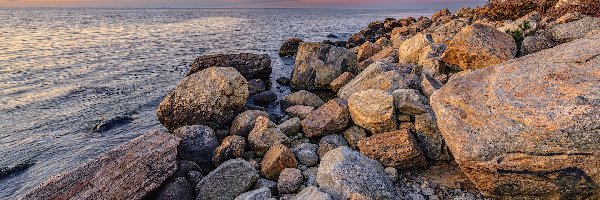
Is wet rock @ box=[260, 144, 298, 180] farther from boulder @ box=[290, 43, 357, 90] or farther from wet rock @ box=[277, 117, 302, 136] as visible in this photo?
boulder @ box=[290, 43, 357, 90]

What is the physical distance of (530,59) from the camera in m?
6.59

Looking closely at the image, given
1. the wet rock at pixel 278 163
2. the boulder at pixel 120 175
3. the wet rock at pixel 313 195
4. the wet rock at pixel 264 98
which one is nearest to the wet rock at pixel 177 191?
the boulder at pixel 120 175

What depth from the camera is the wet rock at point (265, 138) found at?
28.3 ft

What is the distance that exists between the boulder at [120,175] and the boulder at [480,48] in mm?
7667

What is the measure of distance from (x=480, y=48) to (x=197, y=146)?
756 cm

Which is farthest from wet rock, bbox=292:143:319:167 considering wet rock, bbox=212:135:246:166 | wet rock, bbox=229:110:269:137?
wet rock, bbox=229:110:269:137

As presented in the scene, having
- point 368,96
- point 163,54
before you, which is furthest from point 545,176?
point 163,54

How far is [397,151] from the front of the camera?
285 inches

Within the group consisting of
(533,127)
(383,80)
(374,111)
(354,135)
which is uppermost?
(533,127)

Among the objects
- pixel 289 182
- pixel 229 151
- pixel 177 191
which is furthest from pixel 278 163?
pixel 177 191

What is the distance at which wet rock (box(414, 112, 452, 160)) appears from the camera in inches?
295

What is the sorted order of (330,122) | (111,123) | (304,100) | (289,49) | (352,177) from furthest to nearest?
(289,49), (111,123), (304,100), (330,122), (352,177)

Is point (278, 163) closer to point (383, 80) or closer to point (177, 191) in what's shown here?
point (177, 191)

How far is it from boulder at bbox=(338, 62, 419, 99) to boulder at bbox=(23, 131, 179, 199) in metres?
5.76
